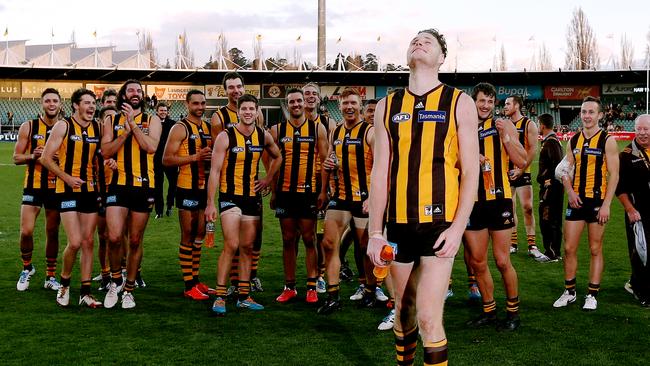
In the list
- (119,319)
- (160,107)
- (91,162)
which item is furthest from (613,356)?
(160,107)

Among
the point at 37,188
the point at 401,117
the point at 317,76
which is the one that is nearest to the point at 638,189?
the point at 401,117

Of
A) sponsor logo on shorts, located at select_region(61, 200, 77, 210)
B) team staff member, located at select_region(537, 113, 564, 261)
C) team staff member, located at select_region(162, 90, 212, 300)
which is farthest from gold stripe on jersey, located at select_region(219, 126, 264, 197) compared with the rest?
team staff member, located at select_region(537, 113, 564, 261)

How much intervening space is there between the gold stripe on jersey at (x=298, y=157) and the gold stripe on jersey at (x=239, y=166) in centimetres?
58

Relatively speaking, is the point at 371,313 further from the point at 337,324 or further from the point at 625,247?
the point at 625,247

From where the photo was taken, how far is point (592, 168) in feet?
23.3

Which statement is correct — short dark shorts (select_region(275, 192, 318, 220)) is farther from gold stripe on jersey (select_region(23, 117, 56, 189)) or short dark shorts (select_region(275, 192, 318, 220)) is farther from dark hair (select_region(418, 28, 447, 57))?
dark hair (select_region(418, 28, 447, 57))

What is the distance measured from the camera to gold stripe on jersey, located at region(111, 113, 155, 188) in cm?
727

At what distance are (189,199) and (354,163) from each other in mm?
1972

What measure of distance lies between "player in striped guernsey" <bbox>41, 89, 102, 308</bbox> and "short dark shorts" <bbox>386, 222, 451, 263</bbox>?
4111 millimetres

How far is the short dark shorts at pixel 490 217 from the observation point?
20.3 feet

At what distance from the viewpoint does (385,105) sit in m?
4.09

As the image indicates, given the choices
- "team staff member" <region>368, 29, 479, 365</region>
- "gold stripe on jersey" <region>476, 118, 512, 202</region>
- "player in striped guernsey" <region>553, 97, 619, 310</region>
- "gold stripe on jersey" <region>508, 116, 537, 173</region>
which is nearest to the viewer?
"team staff member" <region>368, 29, 479, 365</region>

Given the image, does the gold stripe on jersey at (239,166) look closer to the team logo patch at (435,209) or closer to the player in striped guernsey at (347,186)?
the player in striped guernsey at (347,186)

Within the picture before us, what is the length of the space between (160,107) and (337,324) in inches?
269
